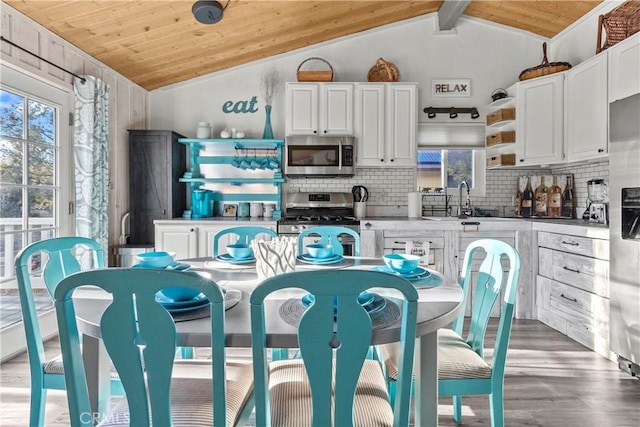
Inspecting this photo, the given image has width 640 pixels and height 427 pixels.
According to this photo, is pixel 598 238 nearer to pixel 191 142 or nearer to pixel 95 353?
pixel 95 353

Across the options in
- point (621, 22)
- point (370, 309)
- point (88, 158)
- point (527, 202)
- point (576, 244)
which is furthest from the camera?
point (527, 202)

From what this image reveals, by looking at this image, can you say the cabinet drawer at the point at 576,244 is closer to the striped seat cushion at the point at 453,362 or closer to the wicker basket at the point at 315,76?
the striped seat cushion at the point at 453,362

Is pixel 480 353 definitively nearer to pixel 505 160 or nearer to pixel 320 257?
pixel 320 257

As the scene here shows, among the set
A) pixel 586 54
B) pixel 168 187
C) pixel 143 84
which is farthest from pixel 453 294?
pixel 143 84

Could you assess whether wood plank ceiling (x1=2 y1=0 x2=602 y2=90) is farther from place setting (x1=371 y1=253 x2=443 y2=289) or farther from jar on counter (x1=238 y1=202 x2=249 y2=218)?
place setting (x1=371 y1=253 x2=443 y2=289)

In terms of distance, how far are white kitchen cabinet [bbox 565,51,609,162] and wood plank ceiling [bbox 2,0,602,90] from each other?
2.58 feet

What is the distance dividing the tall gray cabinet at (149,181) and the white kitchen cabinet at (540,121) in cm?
355

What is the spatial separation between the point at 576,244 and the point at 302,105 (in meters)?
2.76

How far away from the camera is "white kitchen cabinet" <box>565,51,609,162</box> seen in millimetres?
3053

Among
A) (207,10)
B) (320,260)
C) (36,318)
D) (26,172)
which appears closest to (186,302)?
(36,318)

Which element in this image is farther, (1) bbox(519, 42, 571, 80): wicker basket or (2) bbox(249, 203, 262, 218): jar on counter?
(2) bbox(249, 203, 262, 218): jar on counter

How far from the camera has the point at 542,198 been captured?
13.1 feet

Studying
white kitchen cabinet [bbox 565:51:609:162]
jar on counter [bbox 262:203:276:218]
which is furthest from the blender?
jar on counter [bbox 262:203:276:218]

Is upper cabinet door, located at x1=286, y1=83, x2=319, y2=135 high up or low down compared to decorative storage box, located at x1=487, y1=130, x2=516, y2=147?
up
